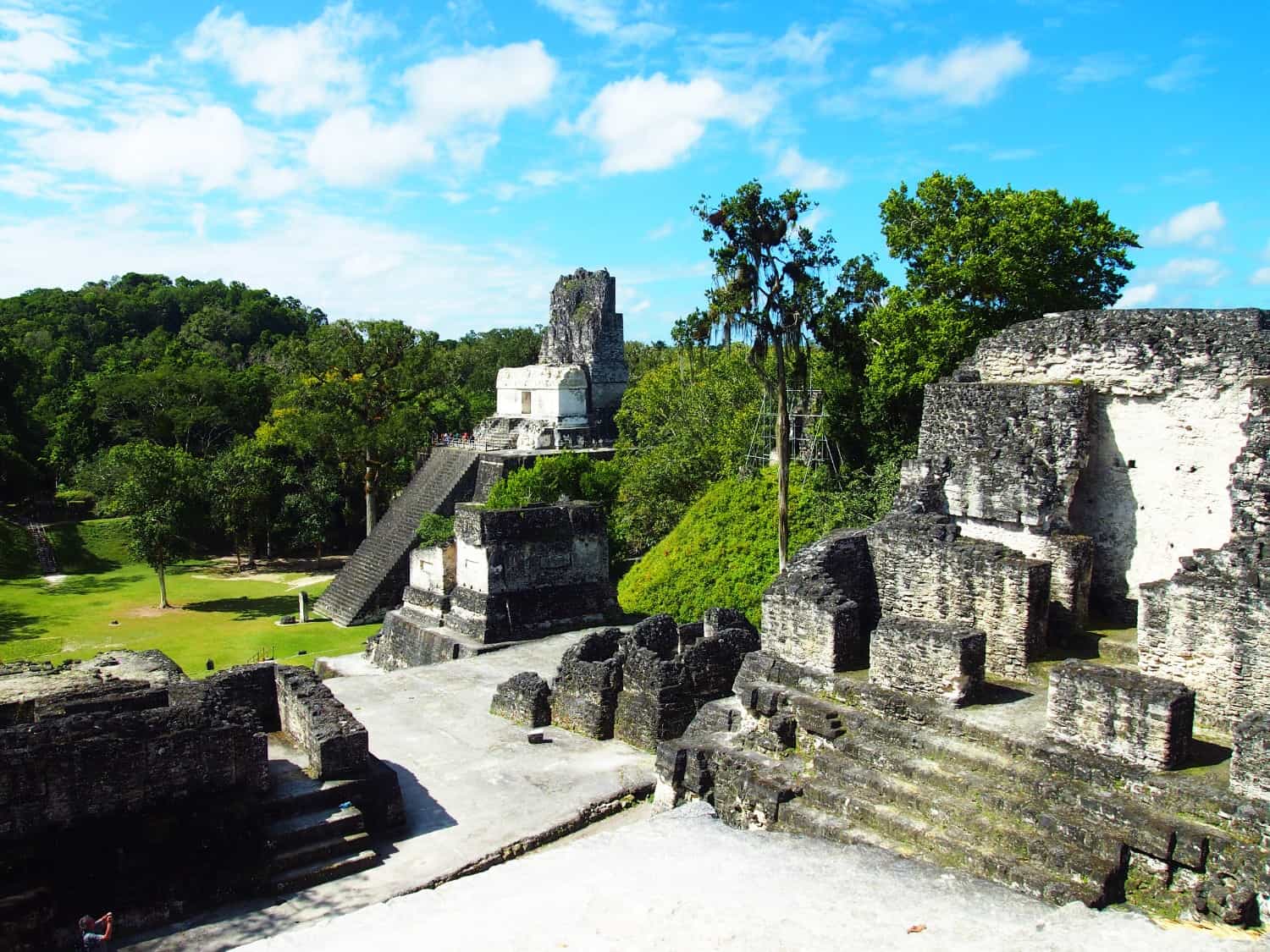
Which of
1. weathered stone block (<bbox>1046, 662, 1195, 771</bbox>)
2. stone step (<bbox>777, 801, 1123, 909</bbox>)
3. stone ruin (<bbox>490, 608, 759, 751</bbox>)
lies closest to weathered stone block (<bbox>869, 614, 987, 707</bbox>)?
weathered stone block (<bbox>1046, 662, 1195, 771</bbox>)

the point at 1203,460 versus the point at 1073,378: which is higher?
the point at 1073,378

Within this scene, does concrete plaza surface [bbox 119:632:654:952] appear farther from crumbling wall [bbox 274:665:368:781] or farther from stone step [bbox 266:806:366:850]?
crumbling wall [bbox 274:665:368:781]

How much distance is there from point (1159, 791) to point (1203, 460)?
3.57 metres

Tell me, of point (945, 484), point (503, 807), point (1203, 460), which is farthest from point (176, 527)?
point (1203, 460)

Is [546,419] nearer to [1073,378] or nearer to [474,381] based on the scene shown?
[1073,378]

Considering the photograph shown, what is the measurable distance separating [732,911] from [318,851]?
4.05 meters

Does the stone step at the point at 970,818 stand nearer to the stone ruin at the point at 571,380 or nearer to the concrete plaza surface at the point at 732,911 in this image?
the concrete plaza surface at the point at 732,911

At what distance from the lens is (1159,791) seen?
6.36 m

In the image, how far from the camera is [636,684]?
1107cm

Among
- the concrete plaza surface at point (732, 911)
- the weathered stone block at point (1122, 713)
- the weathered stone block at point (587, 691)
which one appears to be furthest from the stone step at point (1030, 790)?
the weathered stone block at point (587, 691)

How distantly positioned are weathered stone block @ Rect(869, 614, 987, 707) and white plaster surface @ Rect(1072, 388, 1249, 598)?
218cm

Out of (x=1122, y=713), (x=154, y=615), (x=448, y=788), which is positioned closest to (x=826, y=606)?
(x=1122, y=713)

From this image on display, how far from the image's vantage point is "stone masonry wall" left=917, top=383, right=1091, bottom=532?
903cm

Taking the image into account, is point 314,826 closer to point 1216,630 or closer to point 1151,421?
point 1216,630
